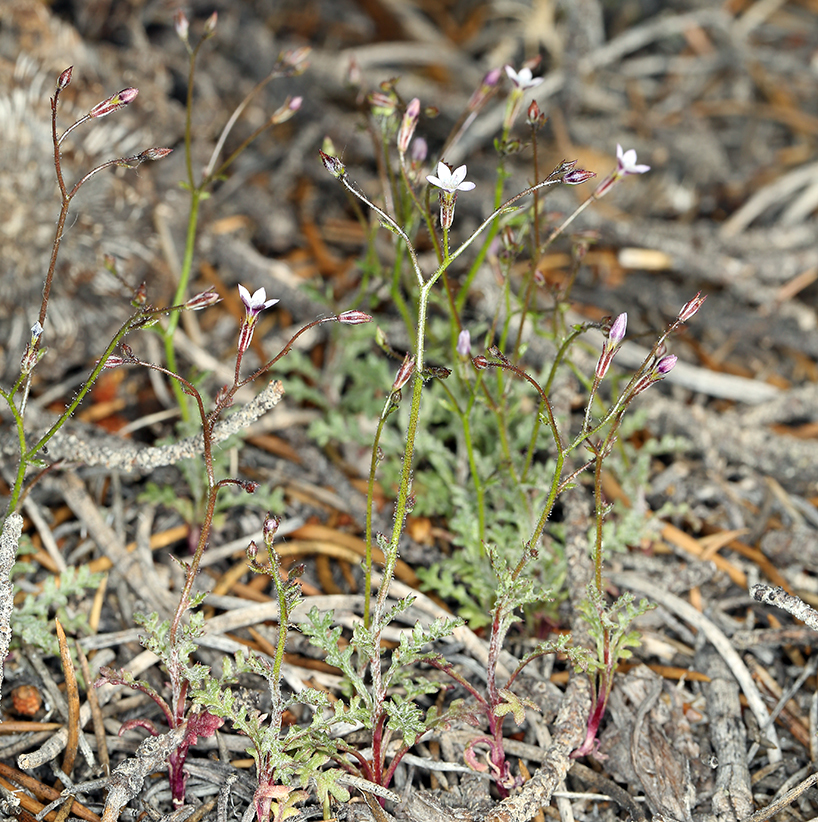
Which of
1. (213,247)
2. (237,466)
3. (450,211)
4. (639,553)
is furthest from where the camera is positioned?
(213,247)

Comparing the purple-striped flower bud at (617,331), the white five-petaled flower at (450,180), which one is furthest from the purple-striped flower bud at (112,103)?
the purple-striped flower bud at (617,331)

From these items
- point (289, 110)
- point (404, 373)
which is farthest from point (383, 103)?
point (404, 373)

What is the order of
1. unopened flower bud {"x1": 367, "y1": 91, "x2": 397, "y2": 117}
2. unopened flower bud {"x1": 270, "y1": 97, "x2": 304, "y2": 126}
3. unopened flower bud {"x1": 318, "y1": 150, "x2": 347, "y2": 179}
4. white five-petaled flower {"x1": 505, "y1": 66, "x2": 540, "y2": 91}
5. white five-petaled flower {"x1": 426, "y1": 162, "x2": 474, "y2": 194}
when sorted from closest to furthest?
1. white five-petaled flower {"x1": 426, "y1": 162, "x2": 474, "y2": 194}
2. unopened flower bud {"x1": 318, "y1": 150, "x2": 347, "y2": 179}
3. white five-petaled flower {"x1": 505, "y1": 66, "x2": 540, "y2": 91}
4. unopened flower bud {"x1": 367, "y1": 91, "x2": 397, "y2": 117}
5. unopened flower bud {"x1": 270, "y1": 97, "x2": 304, "y2": 126}

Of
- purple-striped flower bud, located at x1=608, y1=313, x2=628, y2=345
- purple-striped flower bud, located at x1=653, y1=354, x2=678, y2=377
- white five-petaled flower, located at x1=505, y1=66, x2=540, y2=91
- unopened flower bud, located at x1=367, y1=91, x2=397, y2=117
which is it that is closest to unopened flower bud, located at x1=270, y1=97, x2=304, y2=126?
unopened flower bud, located at x1=367, y1=91, x2=397, y2=117

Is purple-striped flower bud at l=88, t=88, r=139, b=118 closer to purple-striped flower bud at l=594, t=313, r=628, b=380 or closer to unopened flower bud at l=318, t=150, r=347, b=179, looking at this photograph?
unopened flower bud at l=318, t=150, r=347, b=179

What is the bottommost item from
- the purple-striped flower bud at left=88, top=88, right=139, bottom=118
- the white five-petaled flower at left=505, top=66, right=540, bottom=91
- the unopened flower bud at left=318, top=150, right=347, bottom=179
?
the unopened flower bud at left=318, top=150, right=347, bottom=179

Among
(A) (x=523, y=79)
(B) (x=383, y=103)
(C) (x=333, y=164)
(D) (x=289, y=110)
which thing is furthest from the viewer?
(D) (x=289, y=110)

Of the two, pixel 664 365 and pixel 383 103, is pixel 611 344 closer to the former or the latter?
pixel 664 365

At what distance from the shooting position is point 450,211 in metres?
1.89

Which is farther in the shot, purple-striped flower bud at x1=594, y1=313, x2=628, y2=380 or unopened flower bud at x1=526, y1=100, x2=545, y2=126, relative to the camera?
unopened flower bud at x1=526, y1=100, x2=545, y2=126

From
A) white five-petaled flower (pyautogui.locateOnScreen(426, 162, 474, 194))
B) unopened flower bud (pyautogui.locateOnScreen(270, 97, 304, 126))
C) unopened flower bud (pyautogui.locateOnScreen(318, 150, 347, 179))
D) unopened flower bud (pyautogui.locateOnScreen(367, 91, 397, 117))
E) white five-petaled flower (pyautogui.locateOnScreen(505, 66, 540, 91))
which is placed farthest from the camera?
unopened flower bud (pyautogui.locateOnScreen(270, 97, 304, 126))

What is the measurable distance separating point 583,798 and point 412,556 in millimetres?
928

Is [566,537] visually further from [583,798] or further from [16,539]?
[16,539]

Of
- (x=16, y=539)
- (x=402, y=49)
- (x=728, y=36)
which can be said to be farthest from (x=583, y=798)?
(x=728, y=36)
